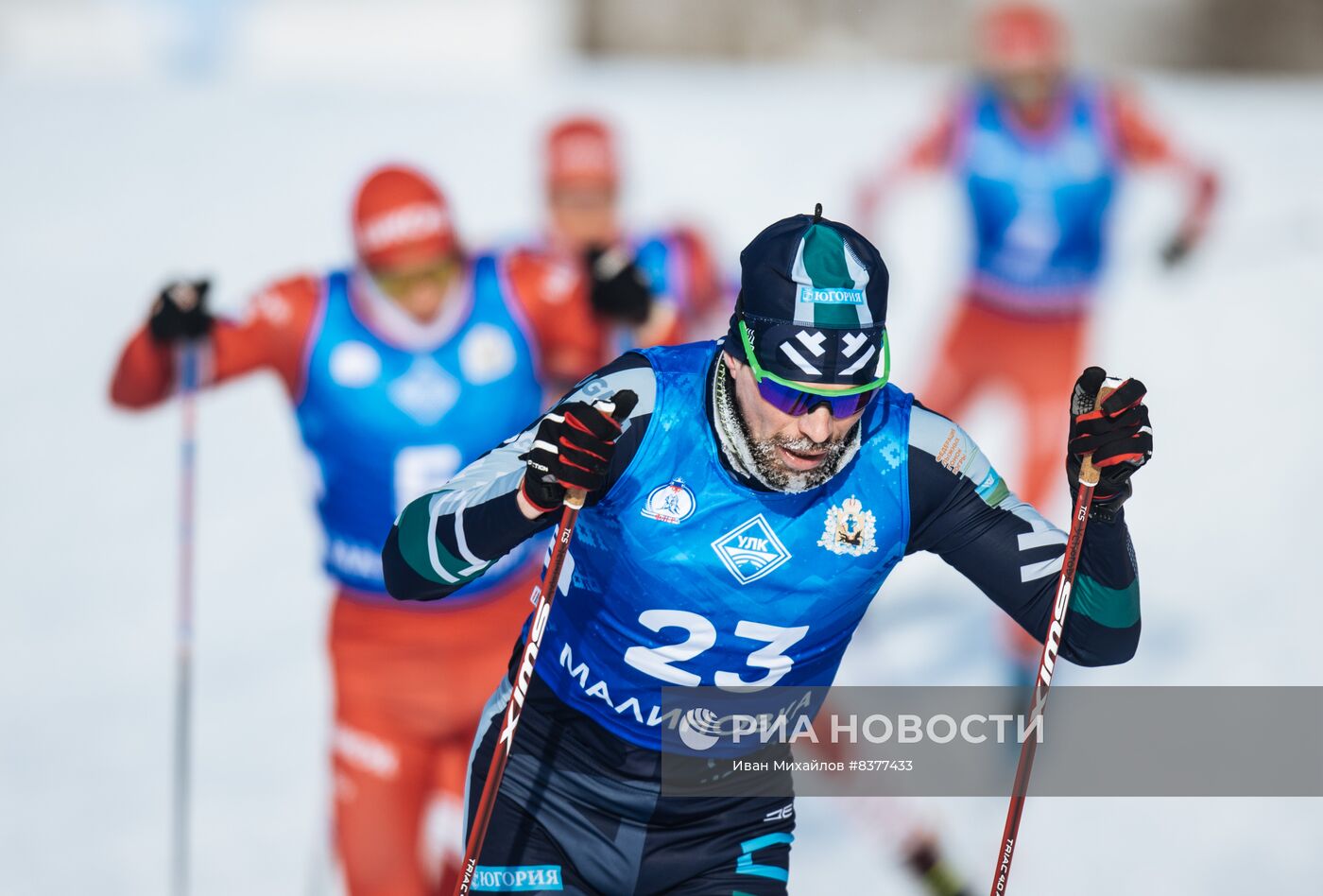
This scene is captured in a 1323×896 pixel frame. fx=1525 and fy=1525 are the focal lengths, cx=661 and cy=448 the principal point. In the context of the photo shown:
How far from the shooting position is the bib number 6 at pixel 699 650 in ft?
9.74

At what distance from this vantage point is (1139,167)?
7.84 m

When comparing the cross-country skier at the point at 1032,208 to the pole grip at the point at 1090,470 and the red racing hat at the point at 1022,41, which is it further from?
the pole grip at the point at 1090,470

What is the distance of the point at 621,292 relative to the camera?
472cm

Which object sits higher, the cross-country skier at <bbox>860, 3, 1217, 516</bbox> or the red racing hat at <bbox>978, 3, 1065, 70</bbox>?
the red racing hat at <bbox>978, 3, 1065, 70</bbox>

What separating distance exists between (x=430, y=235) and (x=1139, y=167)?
4.50m

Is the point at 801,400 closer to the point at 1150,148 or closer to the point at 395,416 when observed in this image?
the point at 395,416

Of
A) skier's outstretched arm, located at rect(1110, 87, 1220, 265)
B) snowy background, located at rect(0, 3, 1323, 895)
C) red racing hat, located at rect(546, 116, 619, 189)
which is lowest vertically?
snowy background, located at rect(0, 3, 1323, 895)

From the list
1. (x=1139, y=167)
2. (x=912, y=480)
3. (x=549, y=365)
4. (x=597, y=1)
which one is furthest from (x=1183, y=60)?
(x=912, y=480)

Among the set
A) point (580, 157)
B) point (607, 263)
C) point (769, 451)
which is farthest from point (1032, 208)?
point (769, 451)

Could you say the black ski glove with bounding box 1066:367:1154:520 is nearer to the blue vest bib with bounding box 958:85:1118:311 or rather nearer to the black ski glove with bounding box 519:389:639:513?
the black ski glove with bounding box 519:389:639:513

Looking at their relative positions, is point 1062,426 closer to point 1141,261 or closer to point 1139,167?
point 1139,167

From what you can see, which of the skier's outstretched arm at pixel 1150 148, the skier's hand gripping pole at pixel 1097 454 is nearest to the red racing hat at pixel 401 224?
the skier's hand gripping pole at pixel 1097 454

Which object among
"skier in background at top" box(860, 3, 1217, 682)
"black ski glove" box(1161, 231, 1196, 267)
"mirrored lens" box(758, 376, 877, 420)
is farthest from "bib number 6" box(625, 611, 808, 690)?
"black ski glove" box(1161, 231, 1196, 267)

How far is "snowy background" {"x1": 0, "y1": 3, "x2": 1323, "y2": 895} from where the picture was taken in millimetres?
5820
